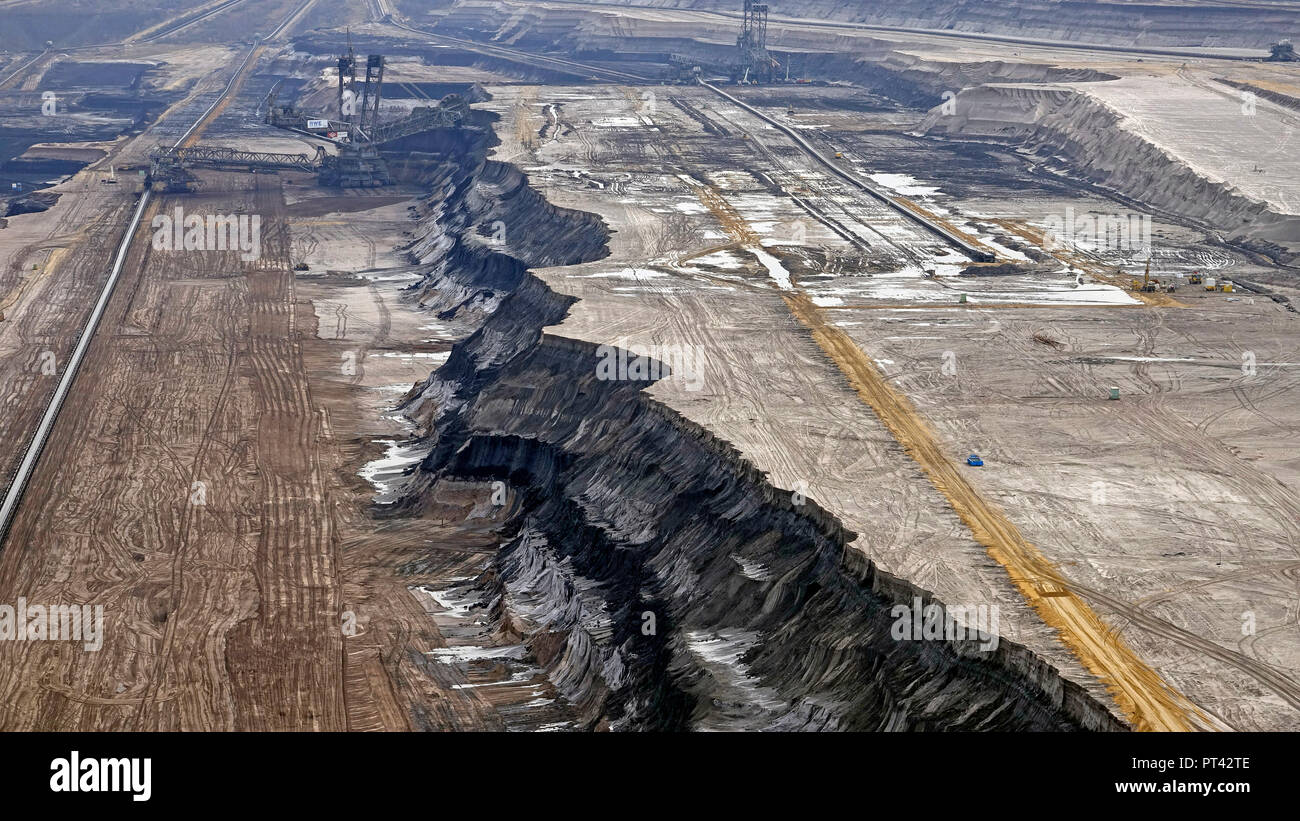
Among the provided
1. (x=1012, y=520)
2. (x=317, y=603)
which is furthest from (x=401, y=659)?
(x=1012, y=520)

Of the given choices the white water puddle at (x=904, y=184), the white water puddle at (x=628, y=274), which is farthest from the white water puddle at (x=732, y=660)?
the white water puddle at (x=904, y=184)

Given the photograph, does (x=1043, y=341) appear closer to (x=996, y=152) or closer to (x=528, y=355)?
(x=528, y=355)

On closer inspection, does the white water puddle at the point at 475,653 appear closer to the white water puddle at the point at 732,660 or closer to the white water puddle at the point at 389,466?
the white water puddle at the point at 732,660

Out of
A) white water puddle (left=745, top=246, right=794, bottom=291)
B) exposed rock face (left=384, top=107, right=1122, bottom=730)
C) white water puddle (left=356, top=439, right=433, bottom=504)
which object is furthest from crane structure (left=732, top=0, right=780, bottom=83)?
white water puddle (left=356, top=439, right=433, bottom=504)

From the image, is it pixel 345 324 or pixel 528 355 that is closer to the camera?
pixel 528 355

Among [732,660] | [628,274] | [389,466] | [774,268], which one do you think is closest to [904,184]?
[774,268]

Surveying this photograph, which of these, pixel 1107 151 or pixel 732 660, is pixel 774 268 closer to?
pixel 732 660

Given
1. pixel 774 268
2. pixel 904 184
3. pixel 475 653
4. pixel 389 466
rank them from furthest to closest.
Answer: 1. pixel 904 184
2. pixel 774 268
3. pixel 389 466
4. pixel 475 653
